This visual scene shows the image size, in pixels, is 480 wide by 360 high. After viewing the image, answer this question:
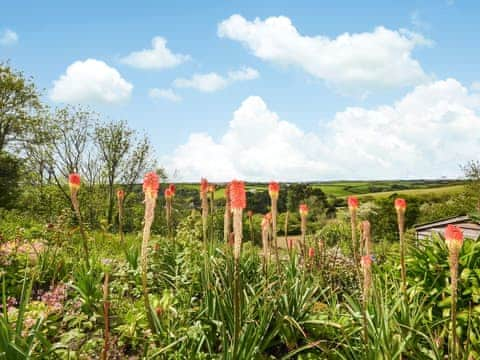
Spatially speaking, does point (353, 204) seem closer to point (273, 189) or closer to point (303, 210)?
point (303, 210)

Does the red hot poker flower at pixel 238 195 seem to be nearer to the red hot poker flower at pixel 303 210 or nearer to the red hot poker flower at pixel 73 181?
the red hot poker flower at pixel 73 181

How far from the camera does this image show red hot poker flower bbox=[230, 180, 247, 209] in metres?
2.38

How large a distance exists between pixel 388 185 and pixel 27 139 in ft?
115

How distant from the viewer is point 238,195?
7.88 ft

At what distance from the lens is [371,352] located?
3211mm

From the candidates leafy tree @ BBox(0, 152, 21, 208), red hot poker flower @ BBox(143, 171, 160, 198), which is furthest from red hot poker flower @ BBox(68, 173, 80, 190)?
leafy tree @ BBox(0, 152, 21, 208)

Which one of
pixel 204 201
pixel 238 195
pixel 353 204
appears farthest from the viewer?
pixel 204 201

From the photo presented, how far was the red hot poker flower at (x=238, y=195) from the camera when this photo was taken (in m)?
2.38

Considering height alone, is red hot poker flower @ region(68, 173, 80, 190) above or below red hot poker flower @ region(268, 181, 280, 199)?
above

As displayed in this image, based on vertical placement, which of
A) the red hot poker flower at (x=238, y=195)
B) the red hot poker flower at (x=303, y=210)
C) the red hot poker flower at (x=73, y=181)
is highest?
the red hot poker flower at (x=73, y=181)

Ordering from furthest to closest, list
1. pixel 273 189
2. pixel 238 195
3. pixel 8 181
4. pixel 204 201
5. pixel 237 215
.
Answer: pixel 8 181 → pixel 204 201 → pixel 273 189 → pixel 238 195 → pixel 237 215

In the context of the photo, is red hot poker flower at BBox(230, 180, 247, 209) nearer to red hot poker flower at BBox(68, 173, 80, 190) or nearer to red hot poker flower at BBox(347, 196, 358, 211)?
red hot poker flower at BBox(68, 173, 80, 190)

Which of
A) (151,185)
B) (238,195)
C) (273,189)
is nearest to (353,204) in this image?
(273,189)

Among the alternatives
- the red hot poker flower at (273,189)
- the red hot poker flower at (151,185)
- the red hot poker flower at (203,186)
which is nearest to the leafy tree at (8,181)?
the red hot poker flower at (203,186)
